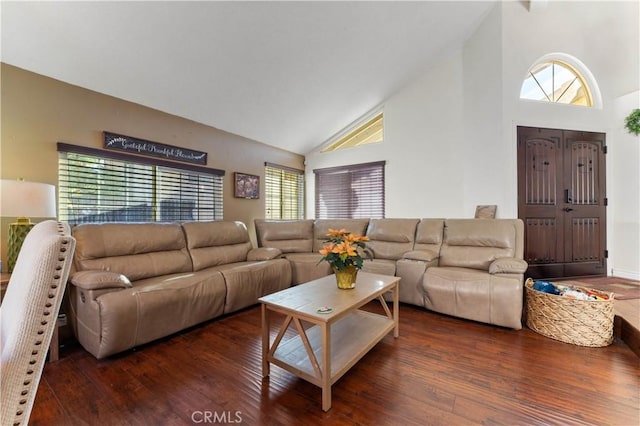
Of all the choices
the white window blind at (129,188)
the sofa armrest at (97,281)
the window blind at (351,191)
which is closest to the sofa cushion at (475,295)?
the window blind at (351,191)

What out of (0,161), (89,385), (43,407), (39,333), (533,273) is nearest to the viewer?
(39,333)

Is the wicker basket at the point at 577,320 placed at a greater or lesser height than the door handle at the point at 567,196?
lesser

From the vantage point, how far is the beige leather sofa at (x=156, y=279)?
1896mm

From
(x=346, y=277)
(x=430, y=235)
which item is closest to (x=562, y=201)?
(x=430, y=235)

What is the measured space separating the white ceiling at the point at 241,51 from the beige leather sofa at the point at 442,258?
1829 mm

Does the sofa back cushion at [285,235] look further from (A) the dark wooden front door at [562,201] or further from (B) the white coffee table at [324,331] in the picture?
(A) the dark wooden front door at [562,201]

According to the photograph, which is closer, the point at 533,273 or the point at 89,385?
the point at 89,385

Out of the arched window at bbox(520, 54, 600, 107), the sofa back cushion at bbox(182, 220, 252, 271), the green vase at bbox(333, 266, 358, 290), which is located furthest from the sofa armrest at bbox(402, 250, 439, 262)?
Answer: the arched window at bbox(520, 54, 600, 107)

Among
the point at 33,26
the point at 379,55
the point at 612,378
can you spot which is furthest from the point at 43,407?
the point at 379,55

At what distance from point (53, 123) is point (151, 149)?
0.80 metres

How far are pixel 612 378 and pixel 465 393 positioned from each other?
103 centimetres

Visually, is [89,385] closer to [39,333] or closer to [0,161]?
[39,333]

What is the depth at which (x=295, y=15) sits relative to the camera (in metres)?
2.55
